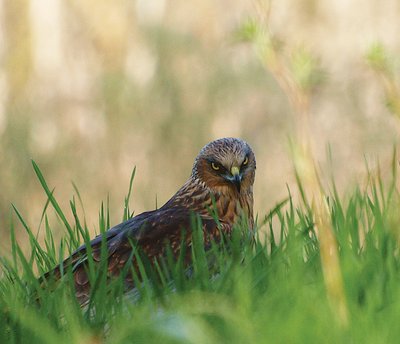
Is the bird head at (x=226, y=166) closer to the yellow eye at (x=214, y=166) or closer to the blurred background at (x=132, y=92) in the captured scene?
the yellow eye at (x=214, y=166)

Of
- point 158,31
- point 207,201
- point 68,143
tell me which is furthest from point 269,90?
point 207,201

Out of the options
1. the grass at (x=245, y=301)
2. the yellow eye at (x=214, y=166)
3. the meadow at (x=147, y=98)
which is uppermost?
the grass at (x=245, y=301)

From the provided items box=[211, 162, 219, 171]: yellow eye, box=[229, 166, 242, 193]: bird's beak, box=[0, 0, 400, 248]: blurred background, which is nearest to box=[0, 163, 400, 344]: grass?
box=[229, 166, 242, 193]: bird's beak

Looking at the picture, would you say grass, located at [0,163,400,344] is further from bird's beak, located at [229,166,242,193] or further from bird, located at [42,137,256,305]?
bird's beak, located at [229,166,242,193]

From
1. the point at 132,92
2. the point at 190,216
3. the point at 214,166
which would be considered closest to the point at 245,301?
the point at 190,216

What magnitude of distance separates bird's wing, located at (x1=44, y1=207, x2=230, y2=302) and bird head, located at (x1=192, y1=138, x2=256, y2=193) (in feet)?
2.11

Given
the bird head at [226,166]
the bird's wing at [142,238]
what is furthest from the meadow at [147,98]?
the bird's wing at [142,238]

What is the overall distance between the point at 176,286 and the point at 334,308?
→ 67cm

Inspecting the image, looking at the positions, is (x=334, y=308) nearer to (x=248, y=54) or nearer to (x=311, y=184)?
(x=311, y=184)

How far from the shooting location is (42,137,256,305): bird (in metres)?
4.00

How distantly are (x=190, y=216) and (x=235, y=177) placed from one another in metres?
0.74

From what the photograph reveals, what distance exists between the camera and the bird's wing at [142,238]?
399cm

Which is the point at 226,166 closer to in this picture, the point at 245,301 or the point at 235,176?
the point at 235,176

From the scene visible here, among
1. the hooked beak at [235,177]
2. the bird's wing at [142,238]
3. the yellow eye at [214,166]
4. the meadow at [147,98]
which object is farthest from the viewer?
the meadow at [147,98]
